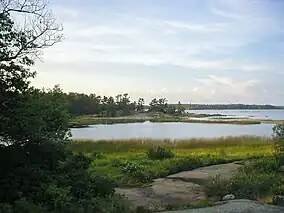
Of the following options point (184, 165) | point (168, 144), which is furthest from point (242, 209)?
point (168, 144)

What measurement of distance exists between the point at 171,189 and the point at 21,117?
6.12m

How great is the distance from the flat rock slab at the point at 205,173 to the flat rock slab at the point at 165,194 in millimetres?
705

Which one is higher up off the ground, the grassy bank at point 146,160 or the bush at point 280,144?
the bush at point 280,144

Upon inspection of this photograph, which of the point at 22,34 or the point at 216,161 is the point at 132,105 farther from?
the point at 22,34

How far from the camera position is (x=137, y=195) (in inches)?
522

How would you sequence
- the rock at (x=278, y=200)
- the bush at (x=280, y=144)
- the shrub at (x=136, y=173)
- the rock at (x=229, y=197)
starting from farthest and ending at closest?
the bush at (x=280, y=144) → the shrub at (x=136, y=173) → the rock at (x=229, y=197) → the rock at (x=278, y=200)

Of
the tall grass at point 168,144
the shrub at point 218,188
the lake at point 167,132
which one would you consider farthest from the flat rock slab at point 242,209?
the lake at point 167,132

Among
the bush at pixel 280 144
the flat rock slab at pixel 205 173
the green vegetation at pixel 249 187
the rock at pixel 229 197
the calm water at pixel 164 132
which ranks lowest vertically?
the calm water at pixel 164 132

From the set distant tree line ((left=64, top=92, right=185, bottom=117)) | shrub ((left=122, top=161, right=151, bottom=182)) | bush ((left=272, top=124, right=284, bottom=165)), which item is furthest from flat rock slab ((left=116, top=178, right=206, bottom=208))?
distant tree line ((left=64, top=92, right=185, bottom=117))

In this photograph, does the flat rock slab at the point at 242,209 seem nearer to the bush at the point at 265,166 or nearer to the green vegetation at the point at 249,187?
the green vegetation at the point at 249,187

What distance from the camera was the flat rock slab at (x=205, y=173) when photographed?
15953 mm

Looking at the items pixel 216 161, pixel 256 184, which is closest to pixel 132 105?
pixel 216 161

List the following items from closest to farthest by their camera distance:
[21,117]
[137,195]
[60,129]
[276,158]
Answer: [21,117] < [60,129] < [137,195] < [276,158]

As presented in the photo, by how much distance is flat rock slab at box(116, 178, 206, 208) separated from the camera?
12.2 meters
